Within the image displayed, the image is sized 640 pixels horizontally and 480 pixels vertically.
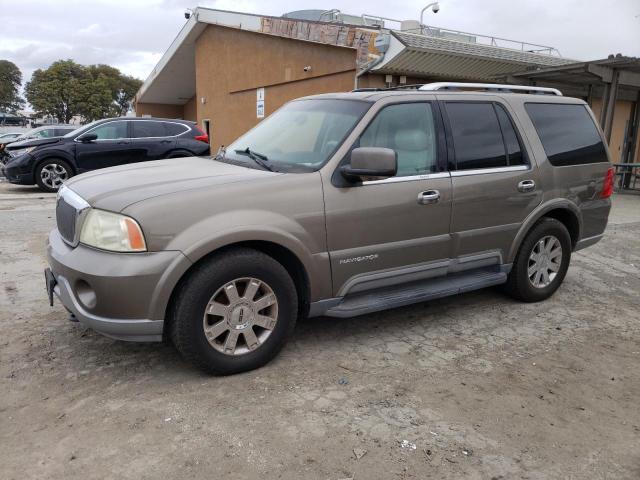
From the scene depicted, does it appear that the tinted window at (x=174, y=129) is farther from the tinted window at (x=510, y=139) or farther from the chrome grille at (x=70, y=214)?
the tinted window at (x=510, y=139)

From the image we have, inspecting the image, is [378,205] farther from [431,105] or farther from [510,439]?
[510,439]

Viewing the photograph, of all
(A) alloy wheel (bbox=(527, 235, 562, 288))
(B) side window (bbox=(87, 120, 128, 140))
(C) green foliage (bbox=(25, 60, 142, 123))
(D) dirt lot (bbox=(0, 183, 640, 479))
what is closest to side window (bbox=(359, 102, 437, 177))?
(D) dirt lot (bbox=(0, 183, 640, 479))

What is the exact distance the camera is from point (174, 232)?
3.04m

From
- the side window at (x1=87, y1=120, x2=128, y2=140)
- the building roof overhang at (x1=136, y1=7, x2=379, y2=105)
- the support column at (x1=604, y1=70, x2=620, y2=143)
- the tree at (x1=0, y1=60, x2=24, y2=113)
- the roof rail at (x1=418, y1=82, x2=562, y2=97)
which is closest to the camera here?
the roof rail at (x1=418, y1=82, x2=562, y2=97)

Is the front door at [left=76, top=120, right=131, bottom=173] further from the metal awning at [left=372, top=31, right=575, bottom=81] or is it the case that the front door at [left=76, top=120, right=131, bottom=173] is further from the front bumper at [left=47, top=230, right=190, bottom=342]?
the front bumper at [left=47, top=230, right=190, bottom=342]

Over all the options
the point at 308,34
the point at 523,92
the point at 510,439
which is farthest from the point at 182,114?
the point at 510,439

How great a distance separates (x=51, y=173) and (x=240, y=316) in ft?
32.5

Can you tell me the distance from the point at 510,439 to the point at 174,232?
2.14 metres

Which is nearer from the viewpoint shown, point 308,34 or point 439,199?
point 439,199

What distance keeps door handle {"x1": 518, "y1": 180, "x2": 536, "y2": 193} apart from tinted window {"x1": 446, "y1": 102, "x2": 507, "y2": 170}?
0.23m

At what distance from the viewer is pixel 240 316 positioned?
3295 millimetres

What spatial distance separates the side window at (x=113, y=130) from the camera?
11.7 metres

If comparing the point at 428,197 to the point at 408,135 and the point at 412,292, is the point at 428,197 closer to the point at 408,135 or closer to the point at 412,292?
the point at 408,135

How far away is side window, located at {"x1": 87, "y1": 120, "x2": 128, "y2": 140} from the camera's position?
11719 mm
